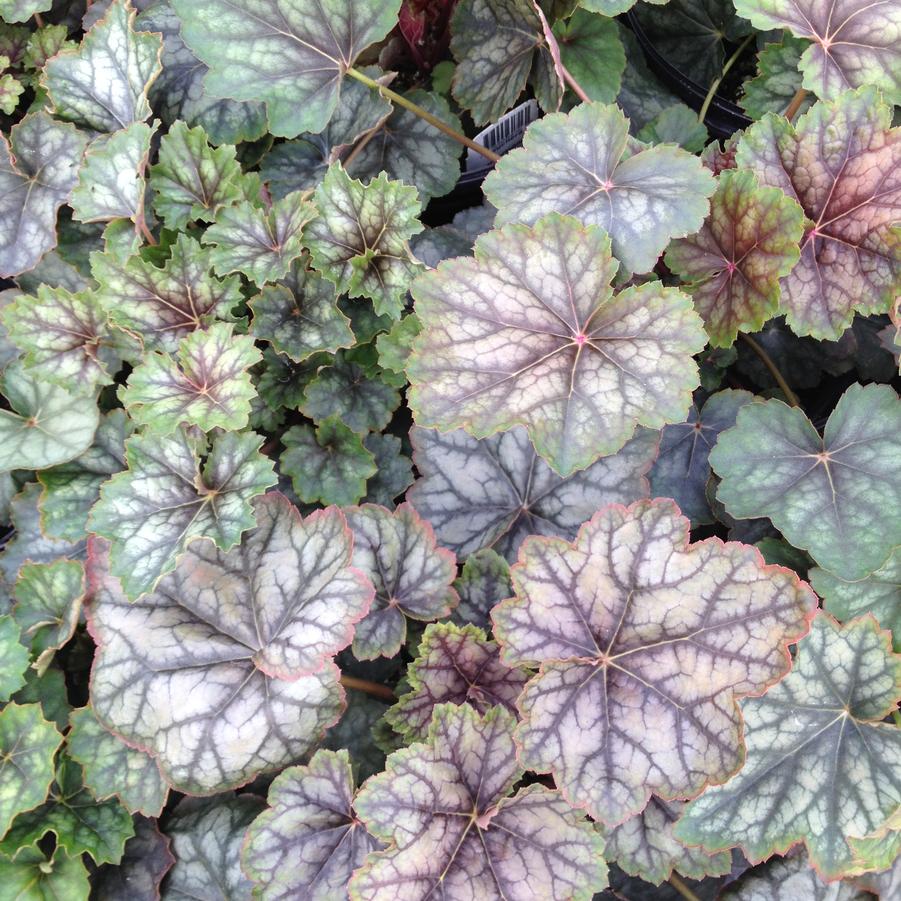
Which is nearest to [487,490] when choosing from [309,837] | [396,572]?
[396,572]

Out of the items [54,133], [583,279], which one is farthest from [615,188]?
[54,133]

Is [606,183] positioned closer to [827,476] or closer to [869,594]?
[827,476]

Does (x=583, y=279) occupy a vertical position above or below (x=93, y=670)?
above

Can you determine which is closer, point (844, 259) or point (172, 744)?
point (172, 744)

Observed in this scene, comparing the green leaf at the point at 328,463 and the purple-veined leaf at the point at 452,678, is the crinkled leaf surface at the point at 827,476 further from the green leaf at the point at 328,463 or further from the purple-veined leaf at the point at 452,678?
the green leaf at the point at 328,463

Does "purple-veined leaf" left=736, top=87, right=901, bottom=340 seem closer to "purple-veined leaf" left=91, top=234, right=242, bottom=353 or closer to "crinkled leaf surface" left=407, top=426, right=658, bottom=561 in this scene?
"crinkled leaf surface" left=407, top=426, right=658, bottom=561

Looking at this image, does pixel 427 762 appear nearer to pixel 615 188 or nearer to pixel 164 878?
pixel 164 878
